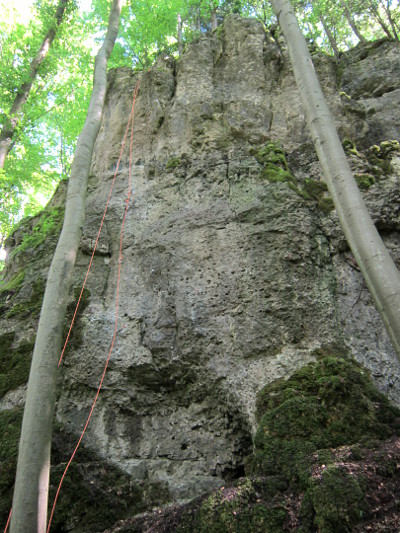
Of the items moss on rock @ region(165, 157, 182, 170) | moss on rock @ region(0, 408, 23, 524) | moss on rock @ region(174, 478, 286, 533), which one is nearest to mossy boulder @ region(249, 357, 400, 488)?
moss on rock @ region(174, 478, 286, 533)

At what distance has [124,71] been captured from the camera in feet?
32.5

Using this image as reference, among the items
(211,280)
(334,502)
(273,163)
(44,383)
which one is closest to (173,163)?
(273,163)

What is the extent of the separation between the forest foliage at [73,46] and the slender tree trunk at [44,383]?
259 inches

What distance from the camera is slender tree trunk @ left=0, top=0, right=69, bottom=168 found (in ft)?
32.1

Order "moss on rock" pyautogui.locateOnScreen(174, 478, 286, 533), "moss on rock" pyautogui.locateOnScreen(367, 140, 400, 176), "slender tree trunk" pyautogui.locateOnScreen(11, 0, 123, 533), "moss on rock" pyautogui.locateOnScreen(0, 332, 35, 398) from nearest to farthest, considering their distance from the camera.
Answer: "moss on rock" pyautogui.locateOnScreen(174, 478, 286, 533) → "slender tree trunk" pyautogui.locateOnScreen(11, 0, 123, 533) → "moss on rock" pyautogui.locateOnScreen(0, 332, 35, 398) → "moss on rock" pyautogui.locateOnScreen(367, 140, 400, 176)

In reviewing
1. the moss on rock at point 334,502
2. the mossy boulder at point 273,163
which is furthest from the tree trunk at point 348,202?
the mossy boulder at point 273,163

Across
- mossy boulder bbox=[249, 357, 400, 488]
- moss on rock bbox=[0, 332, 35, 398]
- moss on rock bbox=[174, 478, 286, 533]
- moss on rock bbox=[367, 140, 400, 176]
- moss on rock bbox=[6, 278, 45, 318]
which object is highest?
moss on rock bbox=[367, 140, 400, 176]

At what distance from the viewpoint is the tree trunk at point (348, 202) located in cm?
377

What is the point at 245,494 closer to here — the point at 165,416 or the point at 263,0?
the point at 165,416

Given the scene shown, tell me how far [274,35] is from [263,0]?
6839 millimetres

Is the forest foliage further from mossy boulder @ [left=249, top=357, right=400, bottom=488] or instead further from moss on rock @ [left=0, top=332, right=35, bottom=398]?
mossy boulder @ [left=249, top=357, right=400, bottom=488]

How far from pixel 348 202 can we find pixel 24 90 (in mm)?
9851

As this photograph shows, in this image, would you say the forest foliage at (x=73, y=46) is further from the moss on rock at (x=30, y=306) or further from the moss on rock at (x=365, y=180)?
the moss on rock at (x=365, y=180)

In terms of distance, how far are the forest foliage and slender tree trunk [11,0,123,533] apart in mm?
6585
